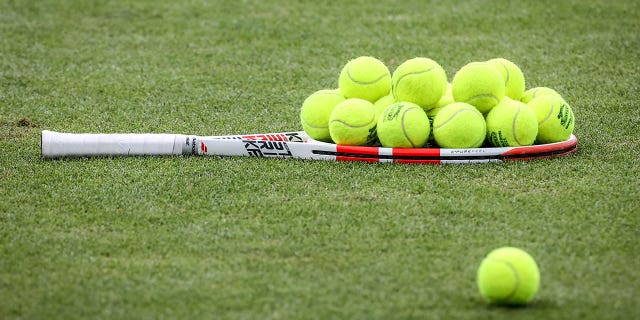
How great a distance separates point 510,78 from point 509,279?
2.51 meters

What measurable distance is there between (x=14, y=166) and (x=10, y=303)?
2.17 meters

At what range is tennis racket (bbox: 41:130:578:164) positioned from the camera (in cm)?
567

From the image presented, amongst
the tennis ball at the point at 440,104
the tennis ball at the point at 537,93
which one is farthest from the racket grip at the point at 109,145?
the tennis ball at the point at 537,93

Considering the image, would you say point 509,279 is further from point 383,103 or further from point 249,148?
point 249,148

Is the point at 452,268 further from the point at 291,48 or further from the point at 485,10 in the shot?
the point at 485,10

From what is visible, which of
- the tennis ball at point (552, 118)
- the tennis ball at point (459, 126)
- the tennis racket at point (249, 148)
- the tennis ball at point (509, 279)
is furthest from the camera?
the tennis ball at point (552, 118)

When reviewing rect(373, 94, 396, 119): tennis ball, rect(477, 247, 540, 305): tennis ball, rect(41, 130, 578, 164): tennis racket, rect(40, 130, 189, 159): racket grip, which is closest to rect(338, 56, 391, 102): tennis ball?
rect(373, 94, 396, 119): tennis ball

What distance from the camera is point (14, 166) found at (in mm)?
5875

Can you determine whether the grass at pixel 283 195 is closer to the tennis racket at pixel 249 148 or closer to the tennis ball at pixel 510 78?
the tennis racket at pixel 249 148

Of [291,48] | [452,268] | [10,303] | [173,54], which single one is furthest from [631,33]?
[10,303]

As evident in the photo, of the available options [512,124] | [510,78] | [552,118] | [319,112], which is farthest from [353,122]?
[552,118]

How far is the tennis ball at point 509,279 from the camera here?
3730 mm

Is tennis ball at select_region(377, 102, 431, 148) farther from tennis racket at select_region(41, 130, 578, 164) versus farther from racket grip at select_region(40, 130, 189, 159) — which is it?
racket grip at select_region(40, 130, 189, 159)

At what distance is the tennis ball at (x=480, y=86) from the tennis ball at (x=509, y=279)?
2.02 metres
